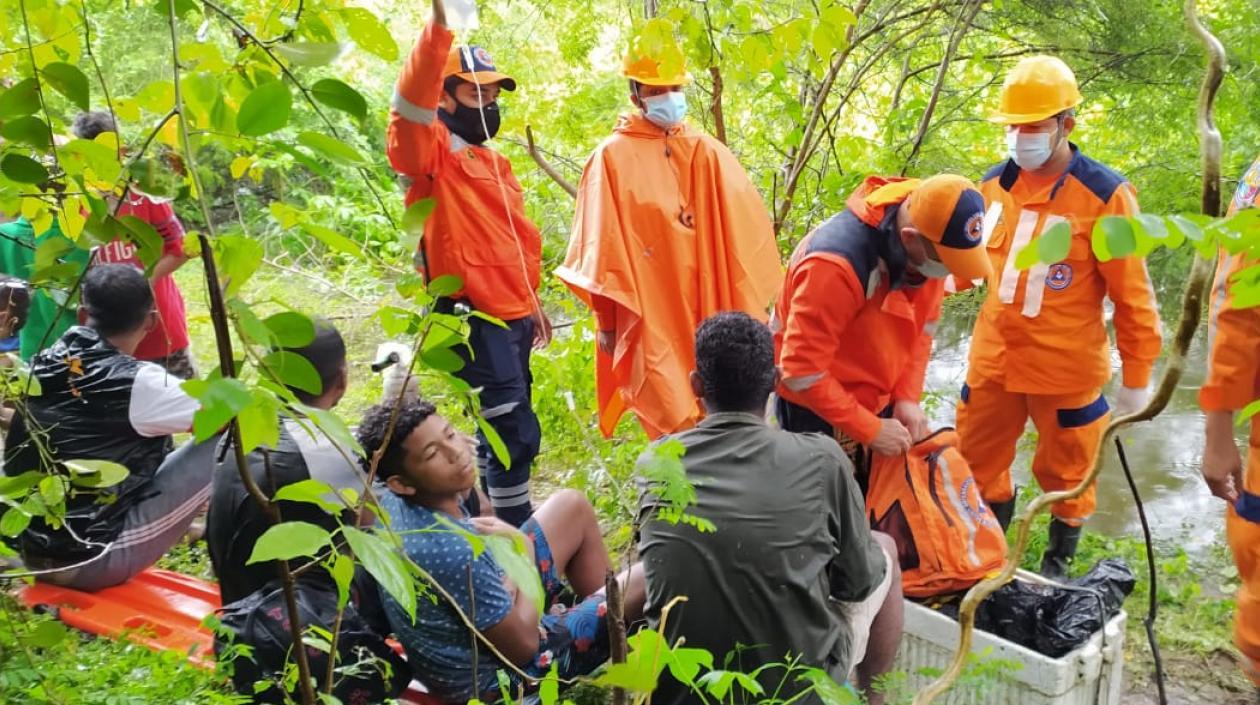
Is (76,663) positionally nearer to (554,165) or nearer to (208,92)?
(208,92)

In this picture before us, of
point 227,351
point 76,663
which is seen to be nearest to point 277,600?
point 76,663

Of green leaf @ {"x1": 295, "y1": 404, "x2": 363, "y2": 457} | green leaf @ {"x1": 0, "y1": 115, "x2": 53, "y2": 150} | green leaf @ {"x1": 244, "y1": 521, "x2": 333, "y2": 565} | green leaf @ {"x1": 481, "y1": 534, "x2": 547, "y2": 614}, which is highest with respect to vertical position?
green leaf @ {"x1": 0, "y1": 115, "x2": 53, "y2": 150}

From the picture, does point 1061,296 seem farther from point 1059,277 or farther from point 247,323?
point 247,323

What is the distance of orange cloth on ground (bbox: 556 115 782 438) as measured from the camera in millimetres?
3451

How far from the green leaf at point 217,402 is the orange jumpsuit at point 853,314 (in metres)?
2.23

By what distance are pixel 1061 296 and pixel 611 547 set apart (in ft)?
6.10

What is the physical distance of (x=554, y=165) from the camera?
5.61 m

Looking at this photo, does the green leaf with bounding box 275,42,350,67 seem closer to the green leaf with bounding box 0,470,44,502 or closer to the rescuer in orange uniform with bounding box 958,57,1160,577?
the green leaf with bounding box 0,470,44,502

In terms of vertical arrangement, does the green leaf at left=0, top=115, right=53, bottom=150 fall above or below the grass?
above

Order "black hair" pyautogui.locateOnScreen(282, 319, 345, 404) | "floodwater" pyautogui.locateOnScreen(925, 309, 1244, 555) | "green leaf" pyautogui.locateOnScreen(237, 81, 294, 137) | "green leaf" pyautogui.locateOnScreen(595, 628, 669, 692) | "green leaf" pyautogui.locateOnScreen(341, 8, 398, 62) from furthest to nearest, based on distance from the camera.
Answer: "floodwater" pyautogui.locateOnScreen(925, 309, 1244, 555) < "black hair" pyautogui.locateOnScreen(282, 319, 345, 404) < "green leaf" pyautogui.locateOnScreen(341, 8, 398, 62) < "green leaf" pyautogui.locateOnScreen(595, 628, 669, 692) < "green leaf" pyautogui.locateOnScreen(237, 81, 294, 137)

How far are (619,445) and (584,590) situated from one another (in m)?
1.45

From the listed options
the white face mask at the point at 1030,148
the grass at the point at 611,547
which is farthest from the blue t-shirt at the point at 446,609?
the white face mask at the point at 1030,148

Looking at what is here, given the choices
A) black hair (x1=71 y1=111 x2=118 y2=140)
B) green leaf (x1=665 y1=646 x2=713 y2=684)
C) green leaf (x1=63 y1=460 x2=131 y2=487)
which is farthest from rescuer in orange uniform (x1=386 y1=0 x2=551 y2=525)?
green leaf (x1=665 y1=646 x2=713 y2=684)

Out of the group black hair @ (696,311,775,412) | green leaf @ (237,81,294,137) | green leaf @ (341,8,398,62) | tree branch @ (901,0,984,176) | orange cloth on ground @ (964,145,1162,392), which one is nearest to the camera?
green leaf @ (237,81,294,137)
